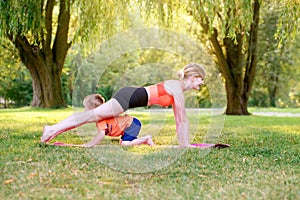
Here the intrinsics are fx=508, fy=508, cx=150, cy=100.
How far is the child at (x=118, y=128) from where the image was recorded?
19.9 feet

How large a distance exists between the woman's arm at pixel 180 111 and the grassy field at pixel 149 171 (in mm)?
225

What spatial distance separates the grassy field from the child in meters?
0.13

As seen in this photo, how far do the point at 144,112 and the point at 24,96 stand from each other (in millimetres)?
25912

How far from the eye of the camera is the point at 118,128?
249 inches

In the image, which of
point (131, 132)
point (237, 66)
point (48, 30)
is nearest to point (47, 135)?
point (131, 132)

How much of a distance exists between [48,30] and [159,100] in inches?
464

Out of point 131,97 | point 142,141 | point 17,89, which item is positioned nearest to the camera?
point 131,97

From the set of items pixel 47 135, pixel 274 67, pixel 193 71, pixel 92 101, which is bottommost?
pixel 47 135

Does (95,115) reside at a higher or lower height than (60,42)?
lower

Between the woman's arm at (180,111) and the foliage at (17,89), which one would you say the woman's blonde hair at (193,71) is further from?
the foliage at (17,89)

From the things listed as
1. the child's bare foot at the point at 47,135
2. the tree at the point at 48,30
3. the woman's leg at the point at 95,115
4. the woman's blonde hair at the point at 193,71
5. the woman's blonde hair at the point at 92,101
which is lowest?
the child's bare foot at the point at 47,135

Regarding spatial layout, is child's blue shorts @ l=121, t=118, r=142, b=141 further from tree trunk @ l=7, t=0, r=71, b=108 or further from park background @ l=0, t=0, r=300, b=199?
tree trunk @ l=7, t=0, r=71, b=108

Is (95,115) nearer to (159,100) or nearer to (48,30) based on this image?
(159,100)

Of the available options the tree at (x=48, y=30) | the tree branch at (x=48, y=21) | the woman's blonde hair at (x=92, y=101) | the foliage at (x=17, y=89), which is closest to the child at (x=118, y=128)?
the woman's blonde hair at (x=92, y=101)
